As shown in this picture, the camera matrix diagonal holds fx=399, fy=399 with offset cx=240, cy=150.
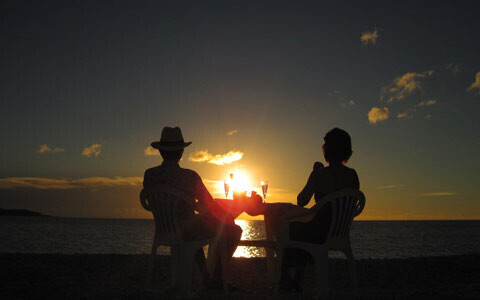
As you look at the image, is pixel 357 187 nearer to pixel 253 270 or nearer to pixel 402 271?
pixel 253 270

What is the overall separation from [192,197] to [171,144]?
0.70m

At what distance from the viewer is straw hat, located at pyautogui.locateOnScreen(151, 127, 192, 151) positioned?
15.8 feet

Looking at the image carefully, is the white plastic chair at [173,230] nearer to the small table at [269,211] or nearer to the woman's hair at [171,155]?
the woman's hair at [171,155]

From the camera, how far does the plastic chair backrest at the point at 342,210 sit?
14.9 feet

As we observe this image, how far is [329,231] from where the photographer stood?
4578 mm

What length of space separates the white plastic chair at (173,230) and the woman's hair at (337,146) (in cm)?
171

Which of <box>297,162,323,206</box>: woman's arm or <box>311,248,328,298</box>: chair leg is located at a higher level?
<box>297,162,323,206</box>: woman's arm

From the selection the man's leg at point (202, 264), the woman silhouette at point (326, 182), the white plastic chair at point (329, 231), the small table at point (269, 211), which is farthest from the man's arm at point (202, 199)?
the woman silhouette at point (326, 182)

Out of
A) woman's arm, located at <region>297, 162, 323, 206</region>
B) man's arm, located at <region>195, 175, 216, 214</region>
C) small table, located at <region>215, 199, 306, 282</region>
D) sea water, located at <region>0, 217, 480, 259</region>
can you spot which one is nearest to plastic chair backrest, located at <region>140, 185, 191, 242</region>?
man's arm, located at <region>195, 175, 216, 214</region>

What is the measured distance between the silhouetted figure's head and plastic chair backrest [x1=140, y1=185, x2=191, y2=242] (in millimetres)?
408

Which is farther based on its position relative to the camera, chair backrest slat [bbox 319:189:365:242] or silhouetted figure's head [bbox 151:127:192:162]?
silhouetted figure's head [bbox 151:127:192:162]

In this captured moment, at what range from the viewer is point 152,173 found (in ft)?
15.9

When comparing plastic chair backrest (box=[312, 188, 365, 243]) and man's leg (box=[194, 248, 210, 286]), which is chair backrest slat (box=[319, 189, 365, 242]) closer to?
plastic chair backrest (box=[312, 188, 365, 243])

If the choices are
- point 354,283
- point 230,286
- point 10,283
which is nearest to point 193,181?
point 230,286
